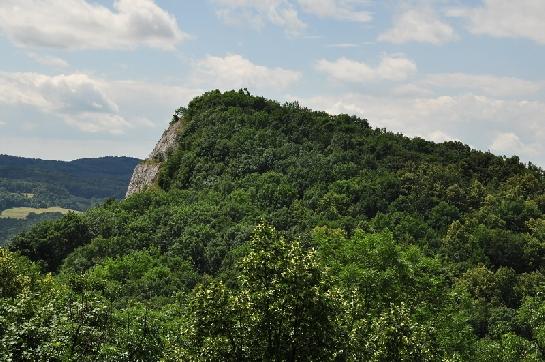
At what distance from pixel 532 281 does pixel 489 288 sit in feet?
34.8

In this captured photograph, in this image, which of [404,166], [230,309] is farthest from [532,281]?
[230,309]

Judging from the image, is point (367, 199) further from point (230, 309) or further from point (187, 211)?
point (230, 309)

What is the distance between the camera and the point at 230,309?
3584 cm

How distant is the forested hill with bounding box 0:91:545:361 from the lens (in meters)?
35.9

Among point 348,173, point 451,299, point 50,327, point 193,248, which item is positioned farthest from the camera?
point 348,173

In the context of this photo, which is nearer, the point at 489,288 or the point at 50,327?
the point at 50,327

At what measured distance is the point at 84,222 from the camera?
524 feet

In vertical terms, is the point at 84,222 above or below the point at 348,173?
below

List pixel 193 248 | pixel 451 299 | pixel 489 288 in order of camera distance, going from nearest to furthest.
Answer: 1. pixel 451 299
2. pixel 489 288
3. pixel 193 248

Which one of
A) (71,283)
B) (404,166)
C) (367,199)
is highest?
(404,166)

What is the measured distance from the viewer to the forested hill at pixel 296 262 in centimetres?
Answer: 3594

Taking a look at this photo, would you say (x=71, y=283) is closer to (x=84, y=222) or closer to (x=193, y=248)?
(x=193, y=248)

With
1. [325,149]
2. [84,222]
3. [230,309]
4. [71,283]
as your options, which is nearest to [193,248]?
[84,222]

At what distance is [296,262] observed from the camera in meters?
35.1
